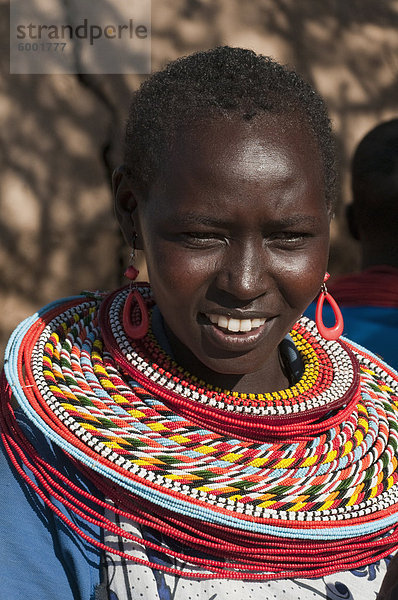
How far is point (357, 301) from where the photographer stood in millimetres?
3104

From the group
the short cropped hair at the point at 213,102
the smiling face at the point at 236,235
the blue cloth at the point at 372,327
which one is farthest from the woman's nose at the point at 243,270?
the blue cloth at the point at 372,327

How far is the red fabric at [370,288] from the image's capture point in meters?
3.06

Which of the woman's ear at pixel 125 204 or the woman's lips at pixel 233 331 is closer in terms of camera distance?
the woman's lips at pixel 233 331

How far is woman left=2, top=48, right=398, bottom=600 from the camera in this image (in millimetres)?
1576

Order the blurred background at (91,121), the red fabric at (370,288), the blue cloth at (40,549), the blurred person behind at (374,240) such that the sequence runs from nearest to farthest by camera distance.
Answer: the blue cloth at (40,549)
the blurred person behind at (374,240)
the red fabric at (370,288)
the blurred background at (91,121)

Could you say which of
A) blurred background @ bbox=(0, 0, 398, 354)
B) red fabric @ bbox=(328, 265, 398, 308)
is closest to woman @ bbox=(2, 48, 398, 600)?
red fabric @ bbox=(328, 265, 398, 308)

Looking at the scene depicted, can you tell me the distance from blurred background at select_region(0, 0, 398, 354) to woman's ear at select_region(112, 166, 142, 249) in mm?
1713

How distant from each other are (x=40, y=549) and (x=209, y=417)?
450mm

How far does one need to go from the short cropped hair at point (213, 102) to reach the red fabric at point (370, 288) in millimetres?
1356

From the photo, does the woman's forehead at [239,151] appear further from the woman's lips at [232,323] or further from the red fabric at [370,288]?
the red fabric at [370,288]

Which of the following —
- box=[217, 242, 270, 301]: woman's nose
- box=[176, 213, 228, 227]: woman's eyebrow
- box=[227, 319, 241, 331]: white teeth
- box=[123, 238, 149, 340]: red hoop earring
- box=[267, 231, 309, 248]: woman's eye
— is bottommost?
box=[123, 238, 149, 340]: red hoop earring

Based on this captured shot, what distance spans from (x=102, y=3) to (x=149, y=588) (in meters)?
2.72

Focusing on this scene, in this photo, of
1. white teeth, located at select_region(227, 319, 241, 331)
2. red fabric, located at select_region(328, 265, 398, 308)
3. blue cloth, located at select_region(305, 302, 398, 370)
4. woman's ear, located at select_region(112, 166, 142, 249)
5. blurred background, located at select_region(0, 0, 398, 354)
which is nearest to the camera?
white teeth, located at select_region(227, 319, 241, 331)

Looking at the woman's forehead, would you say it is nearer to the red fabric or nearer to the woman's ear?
the woman's ear
